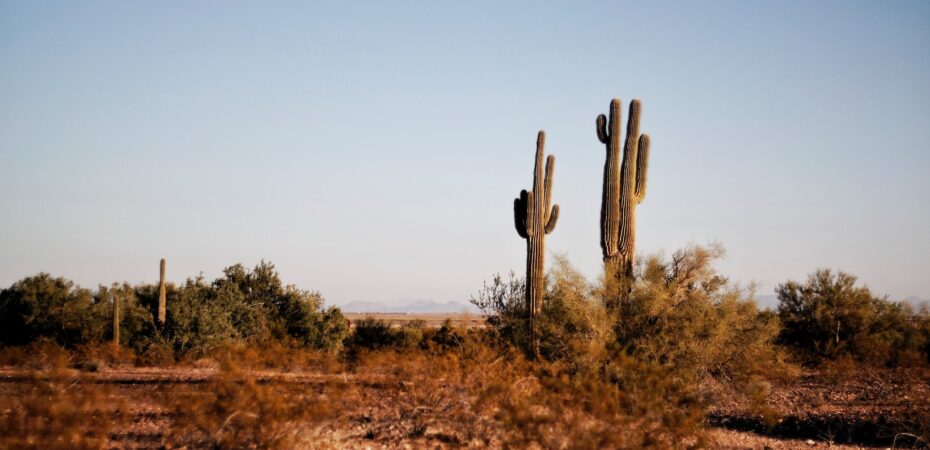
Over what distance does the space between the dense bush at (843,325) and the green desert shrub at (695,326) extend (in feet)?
27.3

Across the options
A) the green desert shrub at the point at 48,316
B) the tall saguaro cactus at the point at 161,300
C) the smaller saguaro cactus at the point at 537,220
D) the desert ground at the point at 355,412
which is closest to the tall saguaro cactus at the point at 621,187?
the smaller saguaro cactus at the point at 537,220

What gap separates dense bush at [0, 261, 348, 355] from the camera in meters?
21.2

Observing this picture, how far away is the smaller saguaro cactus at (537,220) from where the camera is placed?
16.8 metres

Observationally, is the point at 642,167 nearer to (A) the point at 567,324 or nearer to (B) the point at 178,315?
(A) the point at 567,324

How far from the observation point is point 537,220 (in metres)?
17.4

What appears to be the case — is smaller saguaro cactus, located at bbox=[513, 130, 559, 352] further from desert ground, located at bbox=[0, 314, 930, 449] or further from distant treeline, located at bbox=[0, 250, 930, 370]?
desert ground, located at bbox=[0, 314, 930, 449]

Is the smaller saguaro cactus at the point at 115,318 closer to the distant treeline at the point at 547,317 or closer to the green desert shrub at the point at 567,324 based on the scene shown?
the distant treeline at the point at 547,317

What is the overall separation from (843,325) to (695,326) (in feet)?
38.4

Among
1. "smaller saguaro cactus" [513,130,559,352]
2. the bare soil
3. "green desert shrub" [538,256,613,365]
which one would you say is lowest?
the bare soil

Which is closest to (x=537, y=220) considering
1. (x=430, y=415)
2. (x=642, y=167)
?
(x=642, y=167)

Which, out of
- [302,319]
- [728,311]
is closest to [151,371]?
[302,319]

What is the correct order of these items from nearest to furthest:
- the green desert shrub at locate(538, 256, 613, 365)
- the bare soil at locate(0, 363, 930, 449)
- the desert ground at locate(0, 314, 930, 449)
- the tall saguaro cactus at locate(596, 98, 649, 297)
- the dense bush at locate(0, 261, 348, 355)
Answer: the desert ground at locate(0, 314, 930, 449)
the bare soil at locate(0, 363, 930, 449)
the green desert shrub at locate(538, 256, 613, 365)
the tall saguaro cactus at locate(596, 98, 649, 297)
the dense bush at locate(0, 261, 348, 355)

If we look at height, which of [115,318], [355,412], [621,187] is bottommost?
[355,412]

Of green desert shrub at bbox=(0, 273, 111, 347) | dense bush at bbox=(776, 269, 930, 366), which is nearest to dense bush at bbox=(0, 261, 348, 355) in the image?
green desert shrub at bbox=(0, 273, 111, 347)
